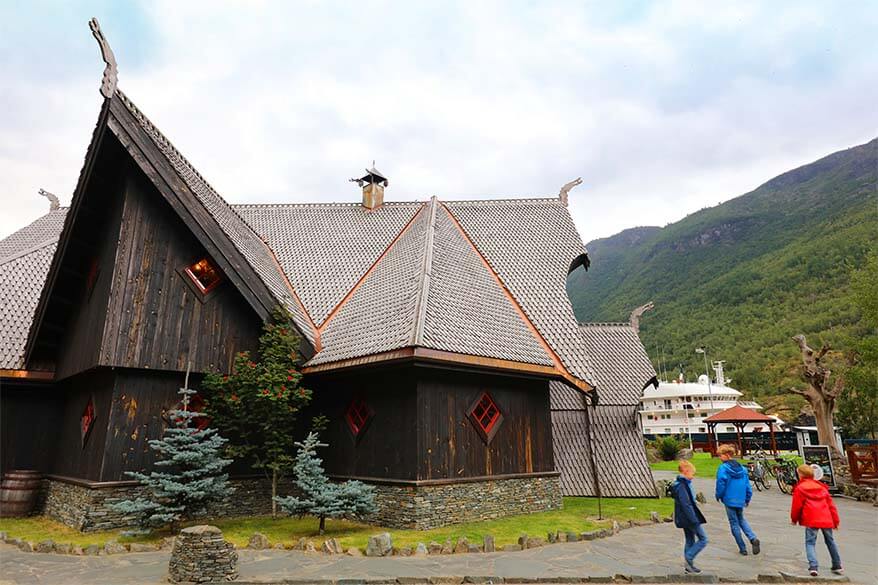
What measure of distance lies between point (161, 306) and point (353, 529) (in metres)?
5.65

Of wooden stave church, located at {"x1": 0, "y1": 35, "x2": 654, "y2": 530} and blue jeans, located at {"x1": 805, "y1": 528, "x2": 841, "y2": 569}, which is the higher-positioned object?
wooden stave church, located at {"x1": 0, "y1": 35, "x2": 654, "y2": 530}

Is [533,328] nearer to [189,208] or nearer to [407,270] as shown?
[407,270]

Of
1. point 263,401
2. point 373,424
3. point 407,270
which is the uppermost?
point 407,270

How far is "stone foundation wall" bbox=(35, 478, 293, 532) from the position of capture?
930 centimetres

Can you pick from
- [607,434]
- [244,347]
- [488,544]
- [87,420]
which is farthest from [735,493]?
[87,420]

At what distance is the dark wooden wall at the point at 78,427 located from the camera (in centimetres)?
991

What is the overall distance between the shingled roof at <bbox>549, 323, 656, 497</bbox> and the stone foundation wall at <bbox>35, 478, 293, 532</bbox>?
7.06 metres

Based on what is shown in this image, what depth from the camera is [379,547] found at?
7.21 m

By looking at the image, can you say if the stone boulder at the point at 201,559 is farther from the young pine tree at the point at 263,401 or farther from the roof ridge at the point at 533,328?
the roof ridge at the point at 533,328

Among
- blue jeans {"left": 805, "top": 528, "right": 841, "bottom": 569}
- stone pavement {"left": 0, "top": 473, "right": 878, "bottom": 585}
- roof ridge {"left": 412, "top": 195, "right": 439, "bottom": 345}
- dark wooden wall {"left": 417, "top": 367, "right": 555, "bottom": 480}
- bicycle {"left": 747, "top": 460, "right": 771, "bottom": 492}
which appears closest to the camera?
blue jeans {"left": 805, "top": 528, "right": 841, "bottom": 569}

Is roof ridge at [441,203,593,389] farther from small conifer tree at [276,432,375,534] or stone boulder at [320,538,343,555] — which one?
stone boulder at [320,538,343,555]

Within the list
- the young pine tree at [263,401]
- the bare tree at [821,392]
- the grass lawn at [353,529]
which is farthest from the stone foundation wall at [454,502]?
the bare tree at [821,392]

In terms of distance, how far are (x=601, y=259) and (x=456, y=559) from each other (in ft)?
516

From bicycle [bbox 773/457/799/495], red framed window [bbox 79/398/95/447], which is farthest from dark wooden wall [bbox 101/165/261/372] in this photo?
bicycle [bbox 773/457/799/495]
